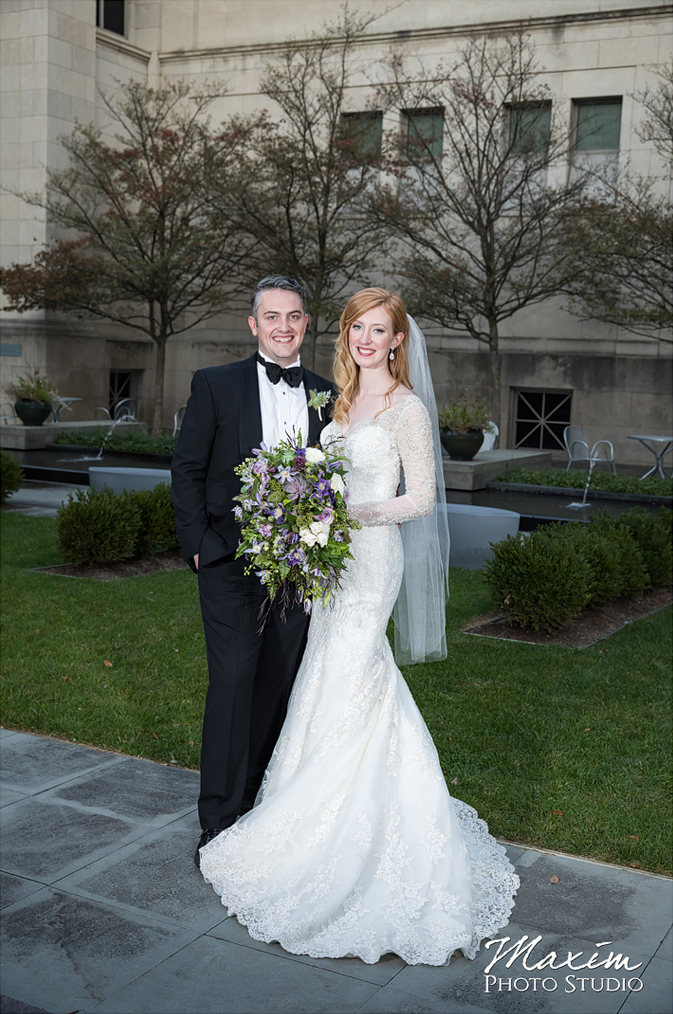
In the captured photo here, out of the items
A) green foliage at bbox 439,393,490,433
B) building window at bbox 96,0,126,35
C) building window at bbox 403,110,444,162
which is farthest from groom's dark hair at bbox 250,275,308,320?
building window at bbox 96,0,126,35

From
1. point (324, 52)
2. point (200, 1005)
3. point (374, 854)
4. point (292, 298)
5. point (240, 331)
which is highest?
point (324, 52)

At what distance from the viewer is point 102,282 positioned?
22.3 m

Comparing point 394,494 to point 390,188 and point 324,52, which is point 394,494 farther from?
point 324,52

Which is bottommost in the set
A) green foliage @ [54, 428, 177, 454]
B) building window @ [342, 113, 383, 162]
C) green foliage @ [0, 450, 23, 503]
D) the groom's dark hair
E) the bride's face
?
green foliage @ [0, 450, 23, 503]

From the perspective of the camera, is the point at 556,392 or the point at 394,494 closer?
the point at 394,494

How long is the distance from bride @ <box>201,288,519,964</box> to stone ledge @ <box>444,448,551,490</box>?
41.2ft

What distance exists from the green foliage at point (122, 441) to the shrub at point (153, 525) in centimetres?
891

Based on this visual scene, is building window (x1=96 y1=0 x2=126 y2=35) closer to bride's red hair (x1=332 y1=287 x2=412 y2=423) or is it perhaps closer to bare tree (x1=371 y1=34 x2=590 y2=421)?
bare tree (x1=371 y1=34 x2=590 y2=421)

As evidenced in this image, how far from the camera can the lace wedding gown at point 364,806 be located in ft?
12.8

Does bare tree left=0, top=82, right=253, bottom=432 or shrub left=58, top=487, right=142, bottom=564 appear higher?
bare tree left=0, top=82, right=253, bottom=432

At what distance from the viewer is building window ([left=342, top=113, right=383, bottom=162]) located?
21625mm

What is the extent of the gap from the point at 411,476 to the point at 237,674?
1200mm

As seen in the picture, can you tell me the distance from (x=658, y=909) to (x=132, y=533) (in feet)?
24.7

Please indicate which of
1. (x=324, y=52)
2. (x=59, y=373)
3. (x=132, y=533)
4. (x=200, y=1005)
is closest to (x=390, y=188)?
(x=324, y=52)
